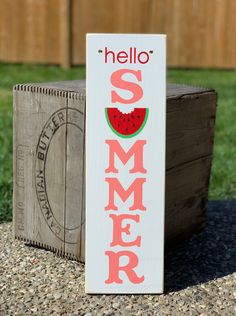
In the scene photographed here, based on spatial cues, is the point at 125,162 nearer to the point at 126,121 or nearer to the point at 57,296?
the point at 126,121

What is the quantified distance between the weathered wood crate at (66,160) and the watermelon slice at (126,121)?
35cm

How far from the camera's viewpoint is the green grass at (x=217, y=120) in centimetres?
619

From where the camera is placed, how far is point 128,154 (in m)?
3.78

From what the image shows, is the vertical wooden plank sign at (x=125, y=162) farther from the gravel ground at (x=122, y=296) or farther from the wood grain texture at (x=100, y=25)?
the wood grain texture at (x=100, y=25)

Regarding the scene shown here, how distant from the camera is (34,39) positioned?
12.8 meters

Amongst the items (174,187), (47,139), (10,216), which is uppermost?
(47,139)

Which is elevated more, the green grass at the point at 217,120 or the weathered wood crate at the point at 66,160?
the weathered wood crate at the point at 66,160

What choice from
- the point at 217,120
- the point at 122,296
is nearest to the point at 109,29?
the point at 217,120

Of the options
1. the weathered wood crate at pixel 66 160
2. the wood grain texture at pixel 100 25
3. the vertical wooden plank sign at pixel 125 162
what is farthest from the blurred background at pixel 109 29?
the vertical wooden plank sign at pixel 125 162

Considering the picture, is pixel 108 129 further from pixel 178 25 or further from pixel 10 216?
pixel 178 25

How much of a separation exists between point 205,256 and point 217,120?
4.56 m

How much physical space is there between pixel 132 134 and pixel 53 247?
1.00 metres

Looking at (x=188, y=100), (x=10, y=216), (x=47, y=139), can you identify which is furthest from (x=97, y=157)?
(x=10, y=216)

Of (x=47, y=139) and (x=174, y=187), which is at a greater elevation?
(x=47, y=139)
